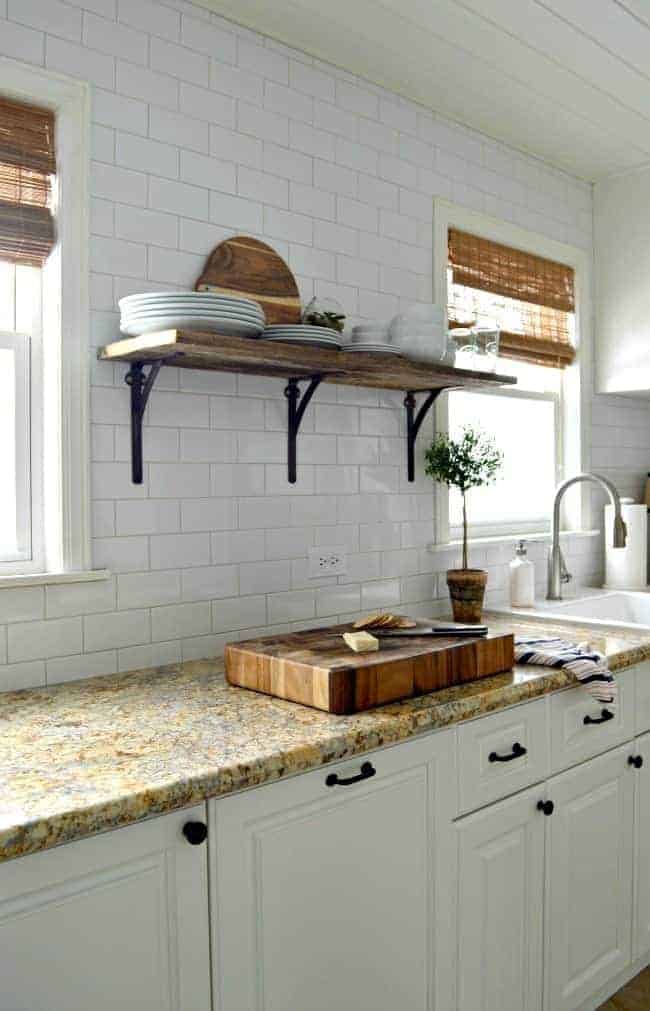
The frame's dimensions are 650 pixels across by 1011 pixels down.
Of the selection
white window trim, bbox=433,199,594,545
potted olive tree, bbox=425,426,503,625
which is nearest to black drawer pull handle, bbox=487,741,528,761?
potted olive tree, bbox=425,426,503,625

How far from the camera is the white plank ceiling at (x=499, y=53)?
2.29m

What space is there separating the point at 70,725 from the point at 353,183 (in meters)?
1.80

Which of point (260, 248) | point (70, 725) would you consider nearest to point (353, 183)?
point (260, 248)

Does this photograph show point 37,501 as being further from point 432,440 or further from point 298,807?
point 432,440

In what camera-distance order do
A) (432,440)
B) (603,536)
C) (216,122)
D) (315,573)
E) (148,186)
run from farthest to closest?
(603,536) < (432,440) < (315,573) < (216,122) < (148,186)

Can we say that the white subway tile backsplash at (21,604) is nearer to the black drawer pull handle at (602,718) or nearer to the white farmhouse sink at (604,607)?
A: the black drawer pull handle at (602,718)

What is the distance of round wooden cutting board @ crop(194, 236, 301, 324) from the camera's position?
2273 mm

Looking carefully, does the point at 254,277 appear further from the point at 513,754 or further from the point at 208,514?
the point at 513,754

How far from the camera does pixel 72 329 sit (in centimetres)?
203

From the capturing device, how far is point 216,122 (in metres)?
2.30

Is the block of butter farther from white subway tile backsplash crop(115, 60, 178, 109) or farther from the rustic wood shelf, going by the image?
white subway tile backsplash crop(115, 60, 178, 109)

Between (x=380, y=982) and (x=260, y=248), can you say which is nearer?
(x=380, y=982)

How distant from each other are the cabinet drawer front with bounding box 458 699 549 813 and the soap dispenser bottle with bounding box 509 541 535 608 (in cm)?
93

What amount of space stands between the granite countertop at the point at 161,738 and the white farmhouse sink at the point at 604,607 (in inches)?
38.1
